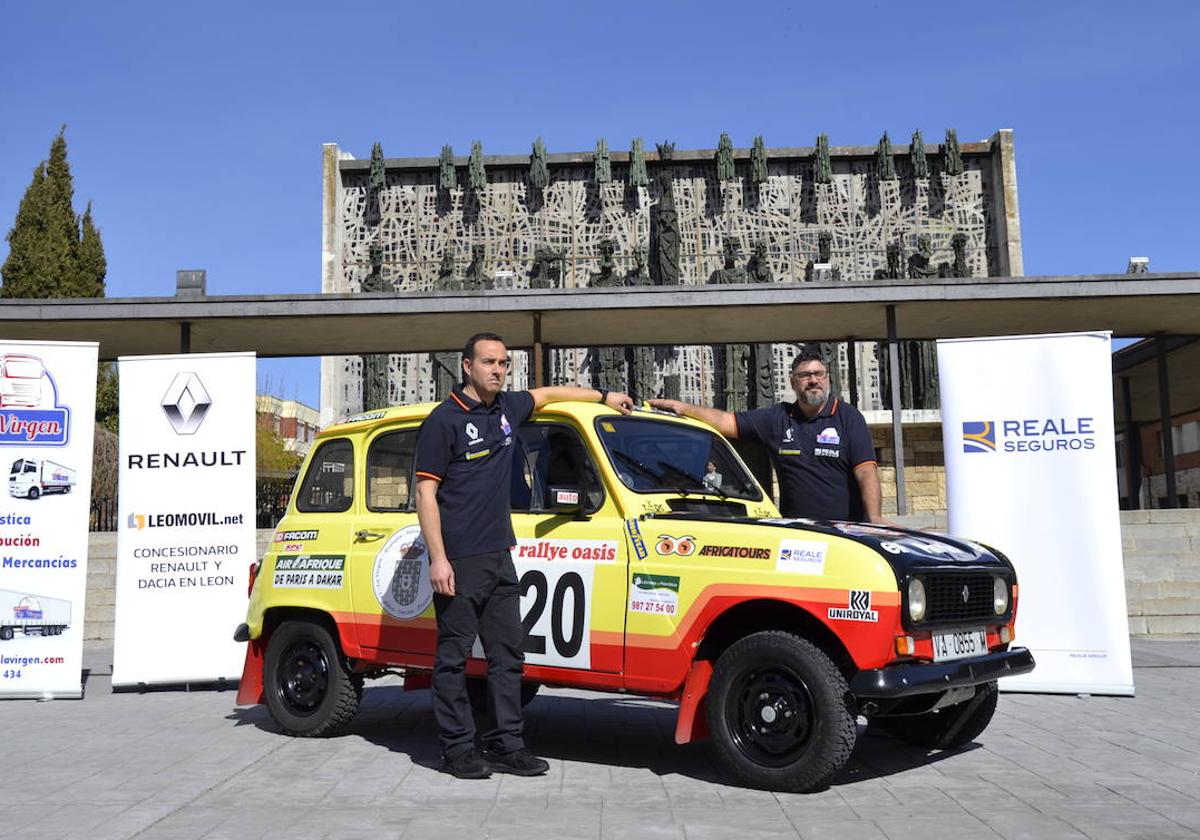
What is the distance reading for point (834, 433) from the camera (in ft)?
21.7

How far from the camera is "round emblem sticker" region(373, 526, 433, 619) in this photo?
6.16 meters

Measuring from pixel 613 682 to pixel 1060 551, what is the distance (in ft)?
14.7

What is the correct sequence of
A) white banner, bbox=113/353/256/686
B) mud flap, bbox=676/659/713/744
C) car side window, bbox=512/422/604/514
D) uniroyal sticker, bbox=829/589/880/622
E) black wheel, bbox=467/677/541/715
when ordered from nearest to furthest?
1. uniroyal sticker, bbox=829/589/880/622
2. mud flap, bbox=676/659/713/744
3. car side window, bbox=512/422/604/514
4. black wheel, bbox=467/677/541/715
5. white banner, bbox=113/353/256/686

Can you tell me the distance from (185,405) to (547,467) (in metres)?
4.74

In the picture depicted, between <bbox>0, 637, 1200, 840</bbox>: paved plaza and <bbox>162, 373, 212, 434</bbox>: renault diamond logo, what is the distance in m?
2.58

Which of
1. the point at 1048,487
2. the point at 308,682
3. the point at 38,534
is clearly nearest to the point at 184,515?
the point at 38,534

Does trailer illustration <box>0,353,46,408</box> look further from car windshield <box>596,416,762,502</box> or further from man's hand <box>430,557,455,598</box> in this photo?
car windshield <box>596,416,762,502</box>

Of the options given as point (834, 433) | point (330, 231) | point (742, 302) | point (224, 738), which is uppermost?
point (330, 231)

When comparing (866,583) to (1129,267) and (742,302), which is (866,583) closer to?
(742,302)

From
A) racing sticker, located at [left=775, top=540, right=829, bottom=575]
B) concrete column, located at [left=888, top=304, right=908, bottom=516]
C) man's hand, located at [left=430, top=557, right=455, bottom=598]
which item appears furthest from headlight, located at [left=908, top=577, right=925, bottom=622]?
concrete column, located at [left=888, top=304, right=908, bottom=516]

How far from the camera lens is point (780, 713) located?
498 centimetres

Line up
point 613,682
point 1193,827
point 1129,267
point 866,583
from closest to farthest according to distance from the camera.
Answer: point 1193,827
point 866,583
point 613,682
point 1129,267

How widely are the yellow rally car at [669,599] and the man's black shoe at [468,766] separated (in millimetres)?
500

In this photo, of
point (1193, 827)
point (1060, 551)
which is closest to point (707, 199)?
point (1060, 551)
